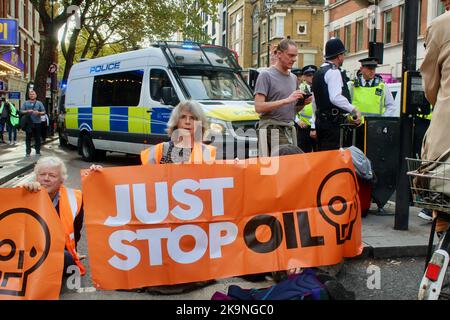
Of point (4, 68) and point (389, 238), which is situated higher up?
point (4, 68)

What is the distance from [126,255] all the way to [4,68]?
2234cm

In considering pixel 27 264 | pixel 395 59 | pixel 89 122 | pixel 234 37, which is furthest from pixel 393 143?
pixel 234 37

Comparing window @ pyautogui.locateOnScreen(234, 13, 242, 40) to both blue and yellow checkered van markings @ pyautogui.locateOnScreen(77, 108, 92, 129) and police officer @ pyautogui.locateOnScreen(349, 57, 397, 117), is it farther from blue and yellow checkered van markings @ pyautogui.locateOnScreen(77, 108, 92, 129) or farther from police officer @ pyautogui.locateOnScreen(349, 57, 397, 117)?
police officer @ pyautogui.locateOnScreen(349, 57, 397, 117)

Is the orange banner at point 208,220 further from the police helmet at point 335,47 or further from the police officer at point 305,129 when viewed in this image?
the police officer at point 305,129

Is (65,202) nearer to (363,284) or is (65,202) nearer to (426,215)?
(363,284)

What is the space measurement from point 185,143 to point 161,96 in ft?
21.7

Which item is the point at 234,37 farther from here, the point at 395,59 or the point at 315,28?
the point at 395,59

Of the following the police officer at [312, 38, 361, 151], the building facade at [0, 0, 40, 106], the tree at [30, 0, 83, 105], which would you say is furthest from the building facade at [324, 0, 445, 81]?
the police officer at [312, 38, 361, 151]

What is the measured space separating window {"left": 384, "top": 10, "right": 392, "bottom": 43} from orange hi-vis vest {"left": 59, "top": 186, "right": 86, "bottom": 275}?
28797 mm

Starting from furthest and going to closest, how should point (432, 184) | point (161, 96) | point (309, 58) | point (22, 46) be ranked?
1. point (309, 58)
2. point (22, 46)
3. point (161, 96)
4. point (432, 184)

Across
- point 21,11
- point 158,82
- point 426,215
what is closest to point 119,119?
point 158,82

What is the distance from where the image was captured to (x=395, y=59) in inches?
1152

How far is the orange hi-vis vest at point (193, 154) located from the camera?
430cm

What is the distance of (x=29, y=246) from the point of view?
3.73 m
